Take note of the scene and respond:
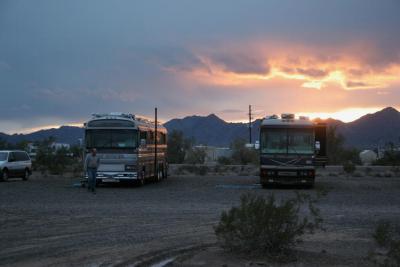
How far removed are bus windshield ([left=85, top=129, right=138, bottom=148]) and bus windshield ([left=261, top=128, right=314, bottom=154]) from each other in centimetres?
590

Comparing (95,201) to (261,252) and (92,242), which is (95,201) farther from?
(261,252)

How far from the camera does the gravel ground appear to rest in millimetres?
10844

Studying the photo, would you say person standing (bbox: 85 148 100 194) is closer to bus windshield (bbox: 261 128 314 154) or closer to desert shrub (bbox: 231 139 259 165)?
bus windshield (bbox: 261 128 314 154)

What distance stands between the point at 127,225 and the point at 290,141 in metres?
14.5

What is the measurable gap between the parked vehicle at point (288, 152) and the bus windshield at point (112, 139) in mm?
5818

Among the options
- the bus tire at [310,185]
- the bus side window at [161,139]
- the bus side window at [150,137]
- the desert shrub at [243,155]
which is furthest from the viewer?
the desert shrub at [243,155]

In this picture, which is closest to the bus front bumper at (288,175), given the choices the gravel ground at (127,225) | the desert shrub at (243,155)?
the gravel ground at (127,225)

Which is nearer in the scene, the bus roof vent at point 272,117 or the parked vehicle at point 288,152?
the parked vehicle at point 288,152

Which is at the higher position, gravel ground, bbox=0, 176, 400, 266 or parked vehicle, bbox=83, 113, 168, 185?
parked vehicle, bbox=83, 113, 168, 185

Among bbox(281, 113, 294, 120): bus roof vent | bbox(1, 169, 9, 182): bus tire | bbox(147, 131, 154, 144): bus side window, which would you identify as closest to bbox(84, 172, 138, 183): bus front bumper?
bbox(147, 131, 154, 144): bus side window

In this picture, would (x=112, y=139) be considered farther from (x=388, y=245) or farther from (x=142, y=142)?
(x=388, y=245)

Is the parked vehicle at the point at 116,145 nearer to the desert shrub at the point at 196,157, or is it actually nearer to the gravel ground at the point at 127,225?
the gravel ground at the point at 127,225

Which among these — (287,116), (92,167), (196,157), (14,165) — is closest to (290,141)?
(287,116)

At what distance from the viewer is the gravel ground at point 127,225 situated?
10844mm
